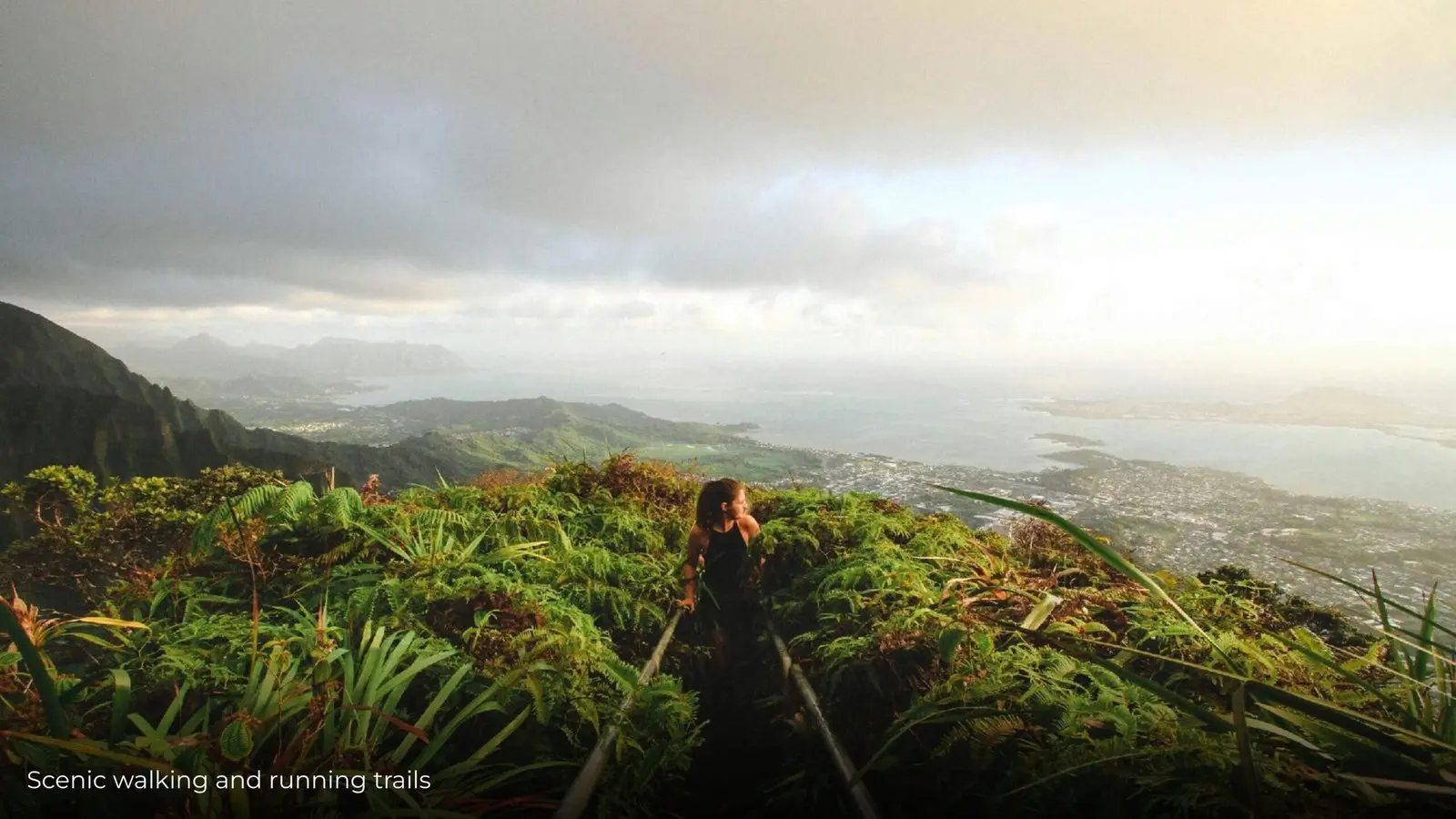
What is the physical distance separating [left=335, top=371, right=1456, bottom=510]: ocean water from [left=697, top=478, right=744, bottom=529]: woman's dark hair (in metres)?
25.4

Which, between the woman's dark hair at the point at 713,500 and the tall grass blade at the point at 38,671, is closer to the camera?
the tall grass blade at the point at 38,671

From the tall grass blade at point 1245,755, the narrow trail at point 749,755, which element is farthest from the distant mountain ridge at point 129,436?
the tall grass blade at point 1245,755

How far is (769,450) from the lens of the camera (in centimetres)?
6431

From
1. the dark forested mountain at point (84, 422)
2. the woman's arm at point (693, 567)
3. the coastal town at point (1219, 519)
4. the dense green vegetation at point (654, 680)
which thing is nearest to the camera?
the dense green vegetation at point (654, 680)

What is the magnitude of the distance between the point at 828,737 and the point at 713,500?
5.50 ft

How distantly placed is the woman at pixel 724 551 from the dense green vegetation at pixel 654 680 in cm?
25

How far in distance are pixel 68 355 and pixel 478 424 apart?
Result: 60953mm

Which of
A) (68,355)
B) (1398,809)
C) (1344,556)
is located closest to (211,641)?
(1398,809)

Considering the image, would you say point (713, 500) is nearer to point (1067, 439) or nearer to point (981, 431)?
point (1067, 439)

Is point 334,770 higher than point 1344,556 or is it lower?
higher

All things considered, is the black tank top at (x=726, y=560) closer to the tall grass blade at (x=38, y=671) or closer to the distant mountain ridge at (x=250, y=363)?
the tall grass blade at (x=38, y=671)

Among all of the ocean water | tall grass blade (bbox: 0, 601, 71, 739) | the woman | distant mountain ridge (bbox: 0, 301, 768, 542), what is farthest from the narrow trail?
the ocean water

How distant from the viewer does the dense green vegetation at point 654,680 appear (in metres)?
1.11

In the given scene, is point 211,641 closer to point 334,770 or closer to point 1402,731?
point 334,770
